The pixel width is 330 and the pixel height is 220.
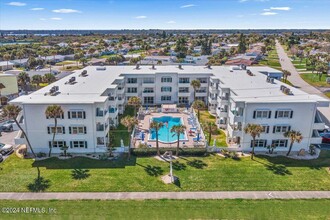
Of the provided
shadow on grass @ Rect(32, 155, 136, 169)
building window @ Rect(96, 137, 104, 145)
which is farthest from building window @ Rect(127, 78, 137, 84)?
shadow on grass @ Rect(32, 155, 136, 169)

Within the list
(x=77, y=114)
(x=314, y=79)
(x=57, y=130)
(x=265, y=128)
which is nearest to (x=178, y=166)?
(x=265, y=128)

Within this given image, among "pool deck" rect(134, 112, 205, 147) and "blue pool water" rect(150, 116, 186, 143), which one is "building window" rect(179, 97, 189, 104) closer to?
"pool deck" rect(134, 112, 205, 147)

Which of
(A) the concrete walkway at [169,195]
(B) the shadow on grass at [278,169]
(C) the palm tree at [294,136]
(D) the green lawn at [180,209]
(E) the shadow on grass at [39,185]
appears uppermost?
(C) the palm tree at [294,136]

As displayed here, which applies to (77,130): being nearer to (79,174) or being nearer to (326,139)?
(79,174)

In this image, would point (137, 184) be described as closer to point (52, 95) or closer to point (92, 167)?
point (92, 167)

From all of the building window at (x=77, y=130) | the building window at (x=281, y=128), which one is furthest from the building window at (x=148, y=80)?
the building window at (x=281, y=128)

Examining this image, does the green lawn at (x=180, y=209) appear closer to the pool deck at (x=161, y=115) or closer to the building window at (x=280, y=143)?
the building window at (x=280, y=143)

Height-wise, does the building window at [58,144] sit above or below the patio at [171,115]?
above
